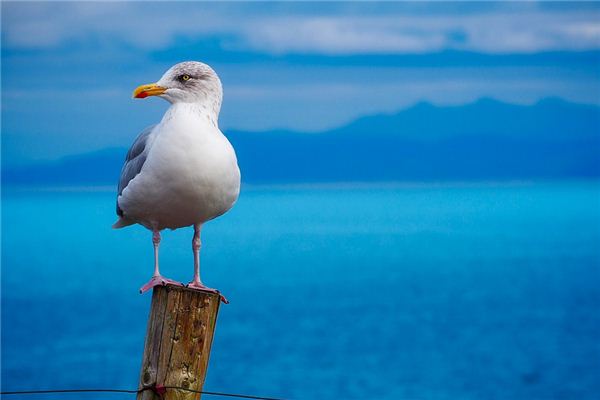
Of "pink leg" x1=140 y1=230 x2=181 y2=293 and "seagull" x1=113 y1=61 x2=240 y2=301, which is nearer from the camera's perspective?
"pink leg" x1=140 y1=230 x2=181 y2=293

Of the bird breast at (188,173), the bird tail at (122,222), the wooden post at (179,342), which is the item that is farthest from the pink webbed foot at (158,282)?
the bird tail at (122,222)

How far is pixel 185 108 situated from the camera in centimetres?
381

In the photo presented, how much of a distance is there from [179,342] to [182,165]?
2.74 ft

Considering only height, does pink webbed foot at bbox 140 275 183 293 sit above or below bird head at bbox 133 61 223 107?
below

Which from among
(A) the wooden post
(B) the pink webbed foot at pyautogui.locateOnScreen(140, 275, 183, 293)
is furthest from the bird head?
(A) the wooden post

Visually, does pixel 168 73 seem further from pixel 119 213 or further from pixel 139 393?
pixel 139 393

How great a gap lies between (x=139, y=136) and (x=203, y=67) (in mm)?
448

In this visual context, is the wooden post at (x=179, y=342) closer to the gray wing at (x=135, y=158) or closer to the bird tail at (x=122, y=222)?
the gray wing at (x=135, y=158)

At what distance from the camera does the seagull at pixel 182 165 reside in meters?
3.58

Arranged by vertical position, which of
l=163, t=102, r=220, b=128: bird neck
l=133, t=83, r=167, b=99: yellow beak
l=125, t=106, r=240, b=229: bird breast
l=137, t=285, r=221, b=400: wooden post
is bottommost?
l=137, t=285, r=221, b=400: wooden post

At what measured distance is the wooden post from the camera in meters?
3.06

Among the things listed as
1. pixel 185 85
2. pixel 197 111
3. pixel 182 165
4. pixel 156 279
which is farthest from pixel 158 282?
pixel 185 85

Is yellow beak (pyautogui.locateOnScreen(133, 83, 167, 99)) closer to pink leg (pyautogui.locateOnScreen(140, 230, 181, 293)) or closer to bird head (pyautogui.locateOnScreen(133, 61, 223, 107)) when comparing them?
bird head (pyautogui.locateOnScreen(133, 61, 223, 107))

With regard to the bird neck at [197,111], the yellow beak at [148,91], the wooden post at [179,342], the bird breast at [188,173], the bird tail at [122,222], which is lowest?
the wooden post at [179,342]
